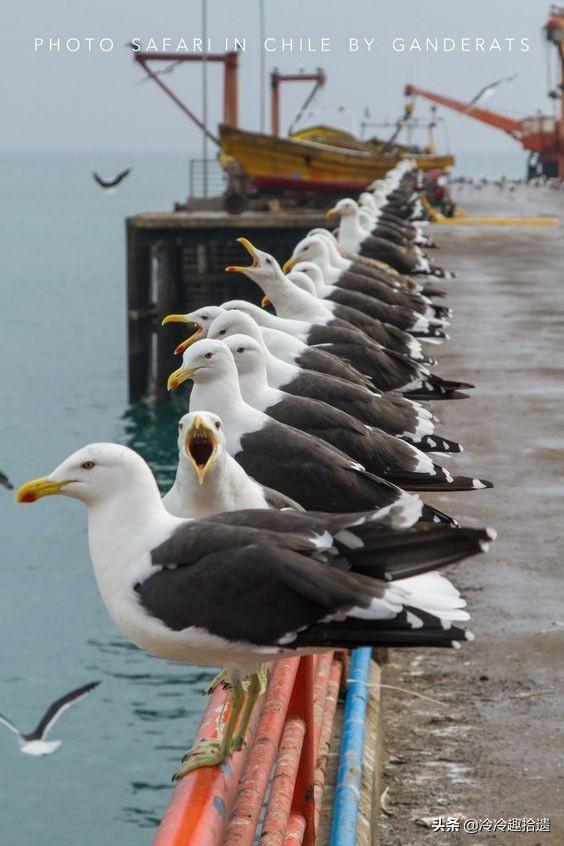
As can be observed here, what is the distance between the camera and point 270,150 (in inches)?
1704

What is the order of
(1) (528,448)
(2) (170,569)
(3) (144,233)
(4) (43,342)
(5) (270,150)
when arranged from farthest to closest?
1. (4) (43,342)
2. (5) (270,150)
3. (3) (144,233)
4. (1) (528,448)
5. (2) (170,569)

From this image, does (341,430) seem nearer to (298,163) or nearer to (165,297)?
(165,297)

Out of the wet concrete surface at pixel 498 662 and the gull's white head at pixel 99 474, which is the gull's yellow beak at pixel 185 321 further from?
the gull's white head at pixel 99 474

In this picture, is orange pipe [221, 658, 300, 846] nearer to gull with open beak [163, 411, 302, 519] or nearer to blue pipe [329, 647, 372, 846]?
blue pipe [329, 647, 372, 846]

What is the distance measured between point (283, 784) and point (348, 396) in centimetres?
313

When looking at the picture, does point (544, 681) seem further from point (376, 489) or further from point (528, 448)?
point (528, 448)

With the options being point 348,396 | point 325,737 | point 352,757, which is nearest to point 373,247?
point 348,396

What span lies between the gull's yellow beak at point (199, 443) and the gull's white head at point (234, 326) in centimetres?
206

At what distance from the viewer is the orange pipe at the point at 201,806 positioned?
3.15 metres

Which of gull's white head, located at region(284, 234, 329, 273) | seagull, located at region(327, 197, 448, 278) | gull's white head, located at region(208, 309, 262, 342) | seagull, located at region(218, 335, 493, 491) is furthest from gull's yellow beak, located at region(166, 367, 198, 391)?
seagull, located at region(327, 197, 448, 278)

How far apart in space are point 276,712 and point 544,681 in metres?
2.20

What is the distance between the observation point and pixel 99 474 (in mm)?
4270

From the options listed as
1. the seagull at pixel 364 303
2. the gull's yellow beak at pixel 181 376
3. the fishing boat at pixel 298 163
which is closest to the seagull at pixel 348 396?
the gull's yellow beak at pixel 181 376

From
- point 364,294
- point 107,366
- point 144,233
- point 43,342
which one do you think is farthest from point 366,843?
point 43,342
